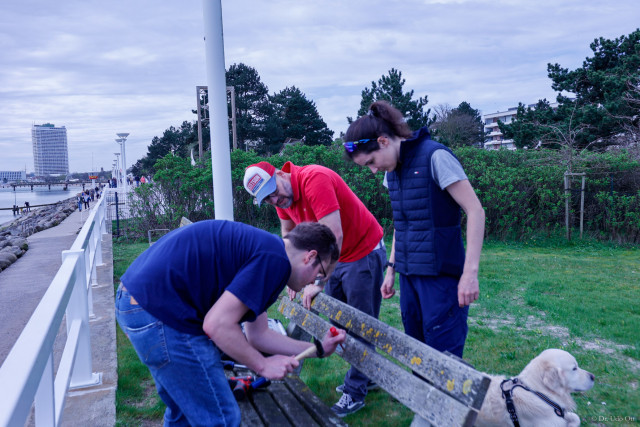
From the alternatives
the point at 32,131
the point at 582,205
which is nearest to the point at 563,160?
the point at 582,205

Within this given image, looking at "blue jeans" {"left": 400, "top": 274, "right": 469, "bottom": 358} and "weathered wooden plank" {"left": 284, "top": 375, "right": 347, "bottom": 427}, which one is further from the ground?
"blue jeans" {"left": 400, "top": 274, "right": 469, "bottom": 358}

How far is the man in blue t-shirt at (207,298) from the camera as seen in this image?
6.51 ft

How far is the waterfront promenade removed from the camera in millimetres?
3543

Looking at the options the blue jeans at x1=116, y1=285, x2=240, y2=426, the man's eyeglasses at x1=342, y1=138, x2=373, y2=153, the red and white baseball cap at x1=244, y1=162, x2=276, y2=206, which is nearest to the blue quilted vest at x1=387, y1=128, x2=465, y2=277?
the man's eyeglasses at x1=342, y1=138, x2=373, y2=153

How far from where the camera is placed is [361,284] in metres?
3.54

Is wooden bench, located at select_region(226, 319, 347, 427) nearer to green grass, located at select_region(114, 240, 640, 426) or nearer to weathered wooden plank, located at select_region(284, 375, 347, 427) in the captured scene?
weathered wooden plank, located at select_region(284, 375, 347, 427)

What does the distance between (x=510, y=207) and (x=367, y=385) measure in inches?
392

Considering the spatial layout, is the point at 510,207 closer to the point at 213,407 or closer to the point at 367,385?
the point at 367,385

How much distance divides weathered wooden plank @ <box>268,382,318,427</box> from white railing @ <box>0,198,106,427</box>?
1.16 meters

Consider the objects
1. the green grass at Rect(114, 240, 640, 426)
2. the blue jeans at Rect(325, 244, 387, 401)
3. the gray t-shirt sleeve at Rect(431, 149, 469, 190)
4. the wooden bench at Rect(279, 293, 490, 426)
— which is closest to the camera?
the wooden bench at Rect(279, 293, 490, 426)

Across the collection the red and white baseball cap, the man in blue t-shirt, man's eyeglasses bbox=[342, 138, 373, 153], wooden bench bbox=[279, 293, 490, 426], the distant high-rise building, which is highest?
the distant high-rise building

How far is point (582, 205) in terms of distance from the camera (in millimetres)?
12633

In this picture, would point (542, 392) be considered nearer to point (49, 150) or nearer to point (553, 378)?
point (553, 378)

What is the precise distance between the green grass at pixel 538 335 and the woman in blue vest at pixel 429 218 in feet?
3.89
